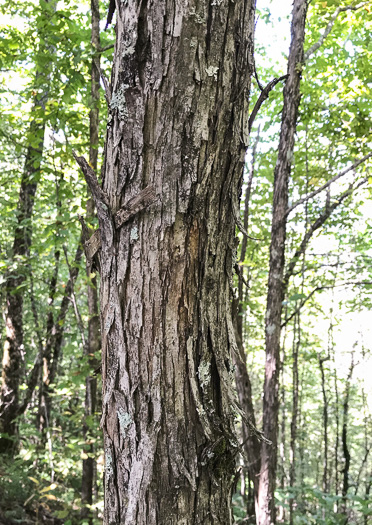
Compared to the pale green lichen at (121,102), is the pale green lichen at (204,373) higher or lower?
lower

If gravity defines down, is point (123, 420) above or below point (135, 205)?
below

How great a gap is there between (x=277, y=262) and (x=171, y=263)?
2.82 meters

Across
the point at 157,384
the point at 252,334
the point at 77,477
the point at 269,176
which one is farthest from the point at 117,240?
the point at 77,477

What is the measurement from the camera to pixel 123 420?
3.15ft

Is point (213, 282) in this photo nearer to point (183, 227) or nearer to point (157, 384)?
point (183, 227)

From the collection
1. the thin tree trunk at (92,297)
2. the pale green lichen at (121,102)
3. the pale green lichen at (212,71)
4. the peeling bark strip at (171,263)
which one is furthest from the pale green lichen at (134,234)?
the thin tree trunk at (92,297)

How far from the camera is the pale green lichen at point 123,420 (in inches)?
37.5

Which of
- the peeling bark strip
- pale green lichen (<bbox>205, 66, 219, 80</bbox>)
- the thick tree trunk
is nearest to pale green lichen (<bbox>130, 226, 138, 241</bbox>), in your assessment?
the peeling bark strip

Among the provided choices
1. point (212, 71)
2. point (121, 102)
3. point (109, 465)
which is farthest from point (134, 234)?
point (109, 465)

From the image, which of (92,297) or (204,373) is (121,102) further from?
(92,297)

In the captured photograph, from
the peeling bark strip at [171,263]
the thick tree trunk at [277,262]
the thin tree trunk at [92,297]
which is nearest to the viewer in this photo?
the peeling bark strip at [171,263]

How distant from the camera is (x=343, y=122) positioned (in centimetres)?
454

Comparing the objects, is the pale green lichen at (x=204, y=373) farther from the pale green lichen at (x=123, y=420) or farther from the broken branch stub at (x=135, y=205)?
the broken branch stub at (x=135, y=205)

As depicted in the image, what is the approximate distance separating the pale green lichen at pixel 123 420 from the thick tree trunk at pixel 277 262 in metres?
2.82
